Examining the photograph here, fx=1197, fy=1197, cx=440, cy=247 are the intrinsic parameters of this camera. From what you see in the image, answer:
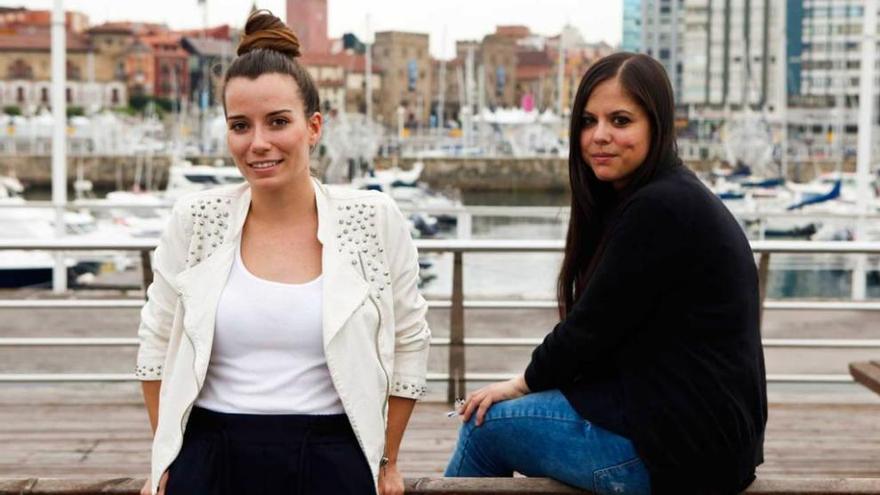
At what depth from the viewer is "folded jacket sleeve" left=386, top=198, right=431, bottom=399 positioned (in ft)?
6.82

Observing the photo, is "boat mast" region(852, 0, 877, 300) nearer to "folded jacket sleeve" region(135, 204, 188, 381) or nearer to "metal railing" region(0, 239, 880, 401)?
"metal railing" region(0, 239, 880, 401)

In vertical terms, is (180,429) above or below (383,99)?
below

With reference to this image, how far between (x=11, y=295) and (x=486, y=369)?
15.4 ft

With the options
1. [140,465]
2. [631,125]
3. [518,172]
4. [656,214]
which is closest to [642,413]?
[656,214]

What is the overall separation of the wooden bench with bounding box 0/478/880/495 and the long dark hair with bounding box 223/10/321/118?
710 mm

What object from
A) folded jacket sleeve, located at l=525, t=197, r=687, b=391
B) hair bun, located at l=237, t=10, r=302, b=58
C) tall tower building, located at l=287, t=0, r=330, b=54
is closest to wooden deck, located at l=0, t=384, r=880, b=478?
folded jacket sleeve, located at l=525, t=197, r=687, b=391

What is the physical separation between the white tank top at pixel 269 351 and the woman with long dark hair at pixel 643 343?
344 mm

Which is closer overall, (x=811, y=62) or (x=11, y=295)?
(x=11, y=295)

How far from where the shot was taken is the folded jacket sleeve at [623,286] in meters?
1.98

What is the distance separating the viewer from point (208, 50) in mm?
92250

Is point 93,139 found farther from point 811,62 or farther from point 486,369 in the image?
point 486,369

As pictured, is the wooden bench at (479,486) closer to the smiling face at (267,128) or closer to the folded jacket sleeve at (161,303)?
the folded jacket sleeve at (161,303)

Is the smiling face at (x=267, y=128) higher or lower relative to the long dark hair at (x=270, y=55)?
lower

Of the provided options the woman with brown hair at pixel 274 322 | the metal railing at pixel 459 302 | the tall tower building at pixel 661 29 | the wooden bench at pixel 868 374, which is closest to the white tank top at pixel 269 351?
the woman with brown hair at pixel 274 322
